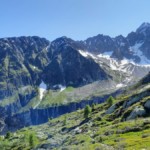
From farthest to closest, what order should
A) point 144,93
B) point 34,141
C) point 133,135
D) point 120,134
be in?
1. point 34,141
2. point 144,93
3. point 120,134
4. point 133,135

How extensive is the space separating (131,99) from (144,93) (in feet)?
19.0

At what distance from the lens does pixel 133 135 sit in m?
97.2

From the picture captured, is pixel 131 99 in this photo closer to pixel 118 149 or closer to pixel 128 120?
pixel 128 120

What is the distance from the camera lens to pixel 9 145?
193 metres

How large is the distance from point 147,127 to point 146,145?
24.7m

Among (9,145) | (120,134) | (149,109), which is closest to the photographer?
(120,134)

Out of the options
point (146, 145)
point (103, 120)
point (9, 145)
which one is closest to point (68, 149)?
point (146, 145)

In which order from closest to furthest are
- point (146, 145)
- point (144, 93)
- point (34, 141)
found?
point (146, 145), point (144, 93), point (34, 141)

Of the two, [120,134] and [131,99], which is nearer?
[120,134]

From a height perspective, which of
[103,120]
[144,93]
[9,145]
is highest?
[144,93]

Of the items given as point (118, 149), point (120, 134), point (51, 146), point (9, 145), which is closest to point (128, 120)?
point (120, 134)

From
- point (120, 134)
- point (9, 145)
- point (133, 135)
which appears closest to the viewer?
point (133, 135)

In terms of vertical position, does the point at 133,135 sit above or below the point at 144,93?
below

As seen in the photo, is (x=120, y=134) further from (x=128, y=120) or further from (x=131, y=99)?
(x=131, y=99)
